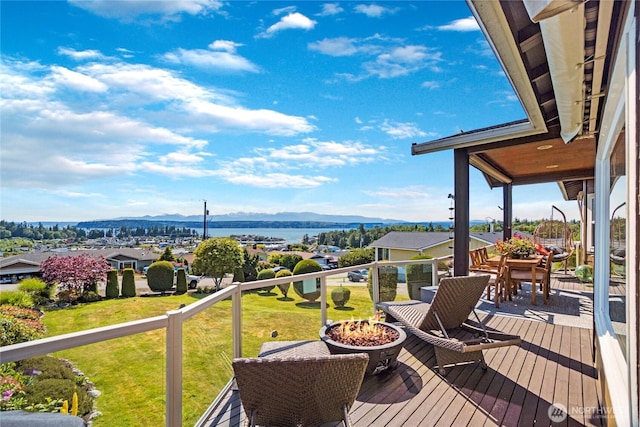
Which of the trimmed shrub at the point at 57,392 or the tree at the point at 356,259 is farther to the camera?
the tree at the point at 356,259

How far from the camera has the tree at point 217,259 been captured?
21.1m

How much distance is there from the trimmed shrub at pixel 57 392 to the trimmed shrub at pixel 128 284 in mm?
23019

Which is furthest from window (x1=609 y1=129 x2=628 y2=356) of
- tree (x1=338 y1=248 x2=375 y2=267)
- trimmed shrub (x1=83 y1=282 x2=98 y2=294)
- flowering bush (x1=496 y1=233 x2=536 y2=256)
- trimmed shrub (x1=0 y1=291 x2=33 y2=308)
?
trimmed shrub (x1=83 y1=282 x2=98 y2=294)

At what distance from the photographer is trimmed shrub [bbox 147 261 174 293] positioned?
916 inches

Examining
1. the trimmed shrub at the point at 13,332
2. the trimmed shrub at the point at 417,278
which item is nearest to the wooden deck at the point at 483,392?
the trimmed shrub at the point at 417,278

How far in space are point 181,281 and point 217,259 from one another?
3814 millimetres

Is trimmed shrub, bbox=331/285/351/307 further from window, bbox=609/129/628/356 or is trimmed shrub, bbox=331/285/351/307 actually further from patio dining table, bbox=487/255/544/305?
patio dining table, bbox=487/255/544/305

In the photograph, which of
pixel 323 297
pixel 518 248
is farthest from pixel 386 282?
pixel 518 248

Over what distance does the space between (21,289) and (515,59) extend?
896 inches

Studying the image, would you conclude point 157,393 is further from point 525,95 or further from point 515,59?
point 525,95

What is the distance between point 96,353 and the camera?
79.5 inches

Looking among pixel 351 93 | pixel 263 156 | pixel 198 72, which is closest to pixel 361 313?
pixel 351 93

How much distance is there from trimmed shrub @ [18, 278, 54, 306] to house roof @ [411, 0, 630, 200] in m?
20.2

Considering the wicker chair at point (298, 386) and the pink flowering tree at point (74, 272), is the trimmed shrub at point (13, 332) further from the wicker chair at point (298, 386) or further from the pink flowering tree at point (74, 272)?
the pink flowering tree at point (74, 272)
